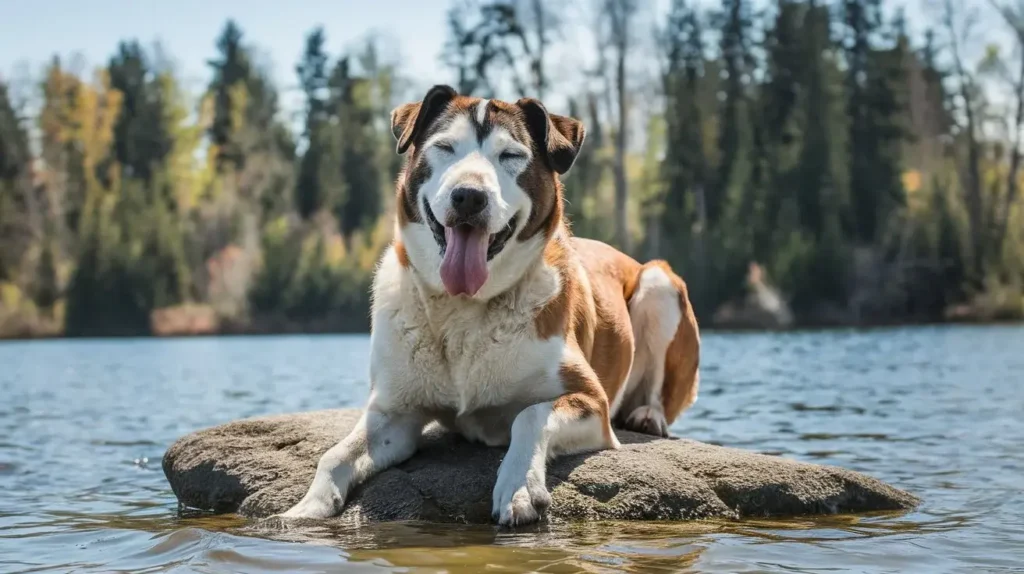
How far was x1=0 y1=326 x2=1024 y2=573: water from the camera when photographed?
4.68 metres

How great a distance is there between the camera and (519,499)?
16.7 feet

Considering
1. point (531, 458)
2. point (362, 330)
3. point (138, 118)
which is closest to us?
point (531, 458)

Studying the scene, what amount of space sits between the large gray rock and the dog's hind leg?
2.31ft

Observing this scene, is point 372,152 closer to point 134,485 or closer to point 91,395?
point 91,395

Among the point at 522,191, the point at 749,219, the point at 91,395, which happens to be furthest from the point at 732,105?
the point at 522,191

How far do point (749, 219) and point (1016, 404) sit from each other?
28.9 m

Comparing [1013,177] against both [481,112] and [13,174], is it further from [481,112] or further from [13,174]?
[13,174]

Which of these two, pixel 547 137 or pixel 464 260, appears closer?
pixel 464 260

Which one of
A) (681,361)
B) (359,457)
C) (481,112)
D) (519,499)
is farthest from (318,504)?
(681,361)

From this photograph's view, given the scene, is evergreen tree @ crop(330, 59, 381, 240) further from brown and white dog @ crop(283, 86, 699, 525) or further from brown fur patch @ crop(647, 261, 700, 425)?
brown and white dog @ crop(283, 86, 699, 525)

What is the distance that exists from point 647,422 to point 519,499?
249 centimetres

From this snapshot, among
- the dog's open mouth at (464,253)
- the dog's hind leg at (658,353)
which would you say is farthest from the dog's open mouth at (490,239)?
the dog's hind leg at (658,353)

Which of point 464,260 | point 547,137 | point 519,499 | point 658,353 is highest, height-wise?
point 547,137

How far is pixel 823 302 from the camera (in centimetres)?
3847
